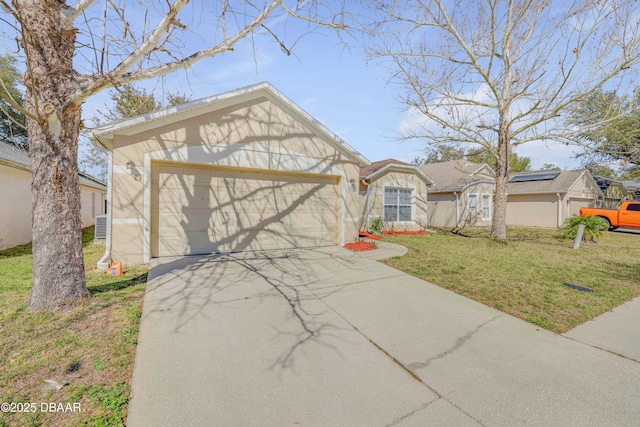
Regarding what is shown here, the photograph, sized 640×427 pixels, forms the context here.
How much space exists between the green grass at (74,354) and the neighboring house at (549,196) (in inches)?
916

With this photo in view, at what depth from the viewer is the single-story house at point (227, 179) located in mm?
5988

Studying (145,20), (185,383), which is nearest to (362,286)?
(185,383)

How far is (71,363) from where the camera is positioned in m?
2.57

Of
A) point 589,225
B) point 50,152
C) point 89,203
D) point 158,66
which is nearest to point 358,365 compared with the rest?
point 50,152

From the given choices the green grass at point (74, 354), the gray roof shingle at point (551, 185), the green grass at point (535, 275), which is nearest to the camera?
the green grass at point (74, 354)

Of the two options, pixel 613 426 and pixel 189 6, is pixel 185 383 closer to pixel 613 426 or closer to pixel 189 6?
pixel 613 426

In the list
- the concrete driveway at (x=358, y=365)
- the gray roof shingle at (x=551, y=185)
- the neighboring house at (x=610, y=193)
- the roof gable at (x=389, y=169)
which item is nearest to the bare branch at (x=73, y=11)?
the concrete driveway at (x=358, y=365)

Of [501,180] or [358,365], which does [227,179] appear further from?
[501,180]

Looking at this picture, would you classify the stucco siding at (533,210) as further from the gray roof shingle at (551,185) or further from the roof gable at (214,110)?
the roof gable at (214,110)

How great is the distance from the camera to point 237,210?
7336 millimetres

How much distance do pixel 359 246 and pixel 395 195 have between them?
5.70m

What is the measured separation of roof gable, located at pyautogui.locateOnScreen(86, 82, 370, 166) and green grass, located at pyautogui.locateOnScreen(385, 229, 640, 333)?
4304 mm

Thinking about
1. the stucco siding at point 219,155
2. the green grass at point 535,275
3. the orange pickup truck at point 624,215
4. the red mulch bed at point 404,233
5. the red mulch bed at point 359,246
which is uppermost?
the stucco siding at point 219,155

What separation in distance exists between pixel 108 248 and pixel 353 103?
770cm
